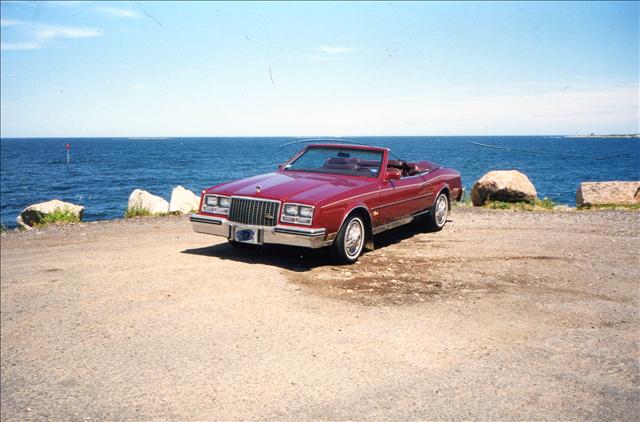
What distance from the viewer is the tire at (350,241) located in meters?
7.20

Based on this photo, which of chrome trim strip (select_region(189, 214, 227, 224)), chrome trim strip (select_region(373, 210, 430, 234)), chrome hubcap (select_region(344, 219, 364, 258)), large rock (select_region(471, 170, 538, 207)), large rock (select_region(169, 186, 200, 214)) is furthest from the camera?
large rock (select_region(169, 186, 200, 214))

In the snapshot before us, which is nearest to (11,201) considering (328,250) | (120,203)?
(120,203)

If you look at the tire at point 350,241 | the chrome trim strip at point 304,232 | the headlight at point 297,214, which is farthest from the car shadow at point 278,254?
the headlight at point 297,214

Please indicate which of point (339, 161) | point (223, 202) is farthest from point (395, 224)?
point (223, 202)

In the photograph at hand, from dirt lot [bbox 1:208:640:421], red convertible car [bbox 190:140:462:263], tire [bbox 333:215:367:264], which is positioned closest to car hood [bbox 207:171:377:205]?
red convertible car [bbox 190:140:462:263]

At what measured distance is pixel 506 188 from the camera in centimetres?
1362

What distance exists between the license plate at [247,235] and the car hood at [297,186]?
486 millimetres

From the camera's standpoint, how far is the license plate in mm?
7160

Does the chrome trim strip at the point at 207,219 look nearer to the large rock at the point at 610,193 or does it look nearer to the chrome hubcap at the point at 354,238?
the chrome hubcap at the point at 354,238

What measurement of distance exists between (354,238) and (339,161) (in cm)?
160

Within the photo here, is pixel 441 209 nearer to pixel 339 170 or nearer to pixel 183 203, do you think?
pixel 339 170

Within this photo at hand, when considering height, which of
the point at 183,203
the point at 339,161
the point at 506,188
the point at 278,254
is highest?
the point at 339,161

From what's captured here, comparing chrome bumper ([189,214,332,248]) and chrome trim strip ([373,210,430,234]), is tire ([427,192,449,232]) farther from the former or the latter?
chrome bumper ([189,214,332,248])

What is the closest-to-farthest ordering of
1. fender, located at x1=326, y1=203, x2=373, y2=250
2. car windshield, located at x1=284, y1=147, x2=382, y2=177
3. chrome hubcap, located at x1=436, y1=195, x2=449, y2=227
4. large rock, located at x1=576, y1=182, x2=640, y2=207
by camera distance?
1. fender, located at x1=326, y1=203, x2=373, y2=250
2. car windshield, located at x1=284, y1=147, x2=382, y2=177
3. chrome hubcap, located at x1=436, y1=195, x2=449, y2=227
4. large rock, located at x1=576, y1=182, x2=640, y2=207
